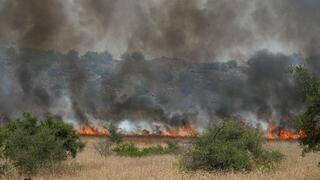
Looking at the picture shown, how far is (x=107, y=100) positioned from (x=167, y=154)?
44122mm

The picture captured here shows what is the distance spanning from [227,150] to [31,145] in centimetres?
992

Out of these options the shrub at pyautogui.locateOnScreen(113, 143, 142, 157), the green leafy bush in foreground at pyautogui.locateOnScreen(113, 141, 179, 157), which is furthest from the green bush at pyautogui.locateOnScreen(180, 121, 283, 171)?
the green leafy bush in foreground at pyautogui.locateOnScreen(113, 141, 179, 157)

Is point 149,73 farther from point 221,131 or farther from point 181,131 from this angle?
point 221,131

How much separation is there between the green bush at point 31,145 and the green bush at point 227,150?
265 inches

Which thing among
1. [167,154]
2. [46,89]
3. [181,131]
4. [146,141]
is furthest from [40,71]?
[167,154]

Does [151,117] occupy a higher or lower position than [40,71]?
lower

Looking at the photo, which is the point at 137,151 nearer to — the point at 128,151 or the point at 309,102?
the point at 128,151

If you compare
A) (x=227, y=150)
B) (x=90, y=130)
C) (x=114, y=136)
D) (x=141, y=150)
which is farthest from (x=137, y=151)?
(x=90, y=130)

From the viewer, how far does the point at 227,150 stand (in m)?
24.0

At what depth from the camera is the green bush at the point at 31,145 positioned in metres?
23.2

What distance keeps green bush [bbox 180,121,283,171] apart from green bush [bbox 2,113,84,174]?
265 inches

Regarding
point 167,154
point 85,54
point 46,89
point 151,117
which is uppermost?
point 85,54

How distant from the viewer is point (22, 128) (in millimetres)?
25938

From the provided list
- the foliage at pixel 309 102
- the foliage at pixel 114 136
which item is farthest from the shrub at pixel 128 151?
the foliage at pixel 309 102
